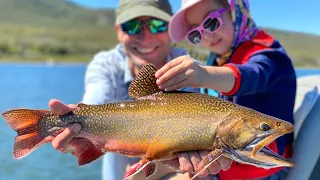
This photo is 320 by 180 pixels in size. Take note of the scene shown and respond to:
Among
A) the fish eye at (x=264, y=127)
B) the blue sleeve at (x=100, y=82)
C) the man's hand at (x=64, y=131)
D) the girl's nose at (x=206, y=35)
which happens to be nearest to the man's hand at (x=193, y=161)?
the fish eye at (x=264, y=127)

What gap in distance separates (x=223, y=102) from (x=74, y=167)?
37.9 feet

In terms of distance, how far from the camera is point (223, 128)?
2.44 meters

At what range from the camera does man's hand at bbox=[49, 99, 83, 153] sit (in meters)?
2.80

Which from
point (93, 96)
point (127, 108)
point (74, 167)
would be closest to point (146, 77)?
Answer: point (127, 108)

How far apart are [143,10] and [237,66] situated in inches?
77.3

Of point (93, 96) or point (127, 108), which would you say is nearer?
point (127, 108)

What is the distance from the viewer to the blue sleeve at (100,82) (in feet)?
14.3

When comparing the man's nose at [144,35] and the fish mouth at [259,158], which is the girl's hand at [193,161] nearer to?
the fish mouth at [259,158]

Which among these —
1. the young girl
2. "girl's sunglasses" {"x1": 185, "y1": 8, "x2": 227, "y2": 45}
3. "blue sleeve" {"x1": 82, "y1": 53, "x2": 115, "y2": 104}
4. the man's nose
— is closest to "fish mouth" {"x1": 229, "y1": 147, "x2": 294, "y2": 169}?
the young girl

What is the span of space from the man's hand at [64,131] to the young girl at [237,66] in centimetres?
66

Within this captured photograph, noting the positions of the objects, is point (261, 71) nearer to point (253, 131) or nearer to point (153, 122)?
point (253, 131)

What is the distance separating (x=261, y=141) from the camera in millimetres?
2381

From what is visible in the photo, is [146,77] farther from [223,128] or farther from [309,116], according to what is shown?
[309,116]

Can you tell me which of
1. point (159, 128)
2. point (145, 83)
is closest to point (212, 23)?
point (145, 83)
